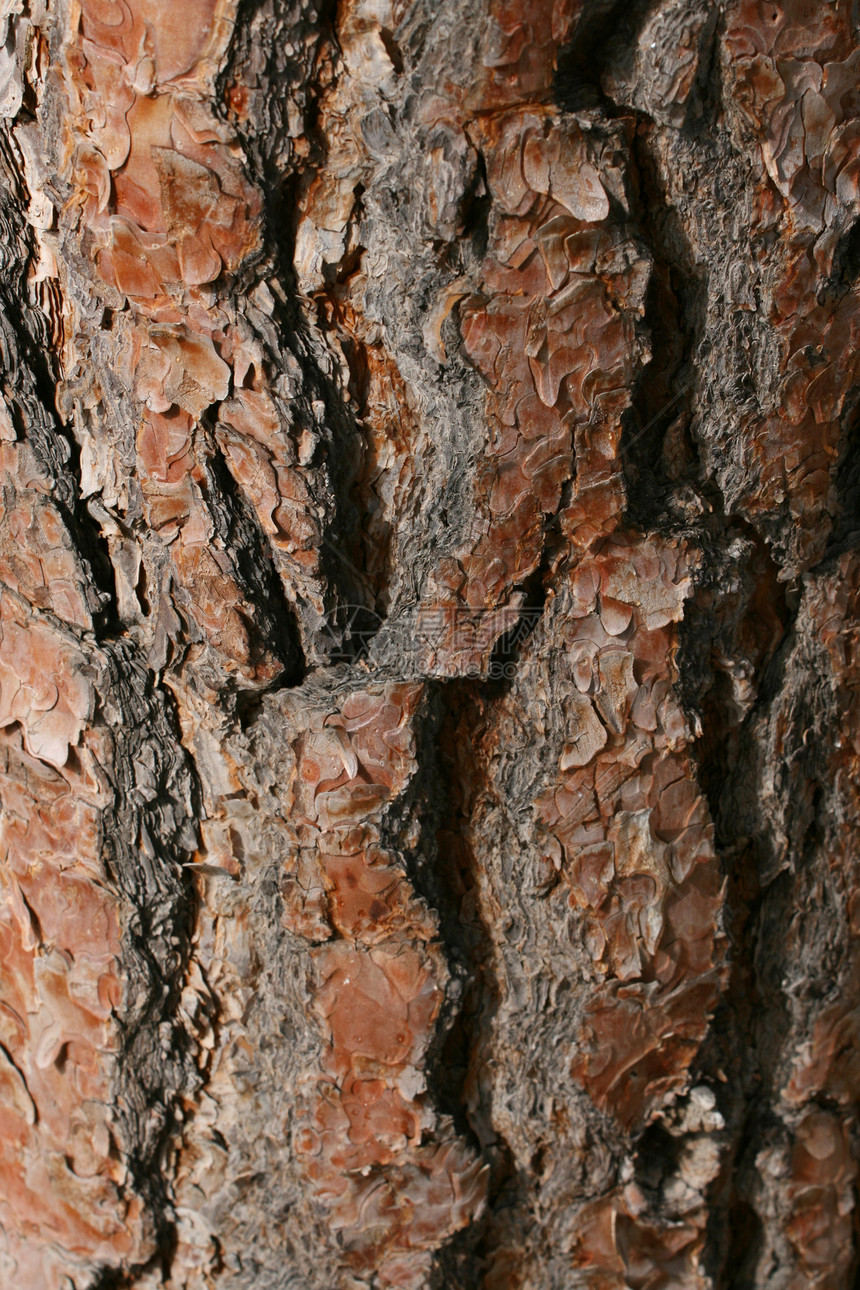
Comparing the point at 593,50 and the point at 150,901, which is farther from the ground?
the point at 593,50

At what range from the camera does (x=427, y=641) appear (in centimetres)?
86

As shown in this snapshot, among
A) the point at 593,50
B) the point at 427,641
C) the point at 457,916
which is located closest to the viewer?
the point at 593,50

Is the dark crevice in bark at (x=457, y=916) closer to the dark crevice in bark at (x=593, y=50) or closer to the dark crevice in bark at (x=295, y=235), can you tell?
the dark crevice in bark at (x=295, y=235)

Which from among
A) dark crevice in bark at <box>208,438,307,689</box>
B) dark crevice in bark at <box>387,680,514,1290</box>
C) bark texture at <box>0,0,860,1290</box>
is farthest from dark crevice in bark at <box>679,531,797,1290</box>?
dark crevice in bark at <box>208,438,307,689</box>

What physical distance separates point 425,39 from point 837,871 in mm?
811

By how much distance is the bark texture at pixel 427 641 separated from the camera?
0.76 meters

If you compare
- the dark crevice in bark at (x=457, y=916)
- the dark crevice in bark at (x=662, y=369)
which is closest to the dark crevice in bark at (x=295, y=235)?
the dark crevice in bark at (x=457, y=916)

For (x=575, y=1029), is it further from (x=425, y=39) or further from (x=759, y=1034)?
(x=425, y=39)

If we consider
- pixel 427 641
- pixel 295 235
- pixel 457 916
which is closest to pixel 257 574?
pixel 427 641

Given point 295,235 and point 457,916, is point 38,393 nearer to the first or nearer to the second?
point 295,235

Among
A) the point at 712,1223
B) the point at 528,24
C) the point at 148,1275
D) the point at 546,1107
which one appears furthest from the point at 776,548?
the point at 148,1275

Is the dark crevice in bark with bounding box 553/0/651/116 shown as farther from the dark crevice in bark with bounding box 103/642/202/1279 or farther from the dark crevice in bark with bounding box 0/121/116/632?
the dark crevice in bark with bounding box 103/642/202/1279

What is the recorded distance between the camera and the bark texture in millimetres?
755

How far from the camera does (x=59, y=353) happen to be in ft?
2.88
